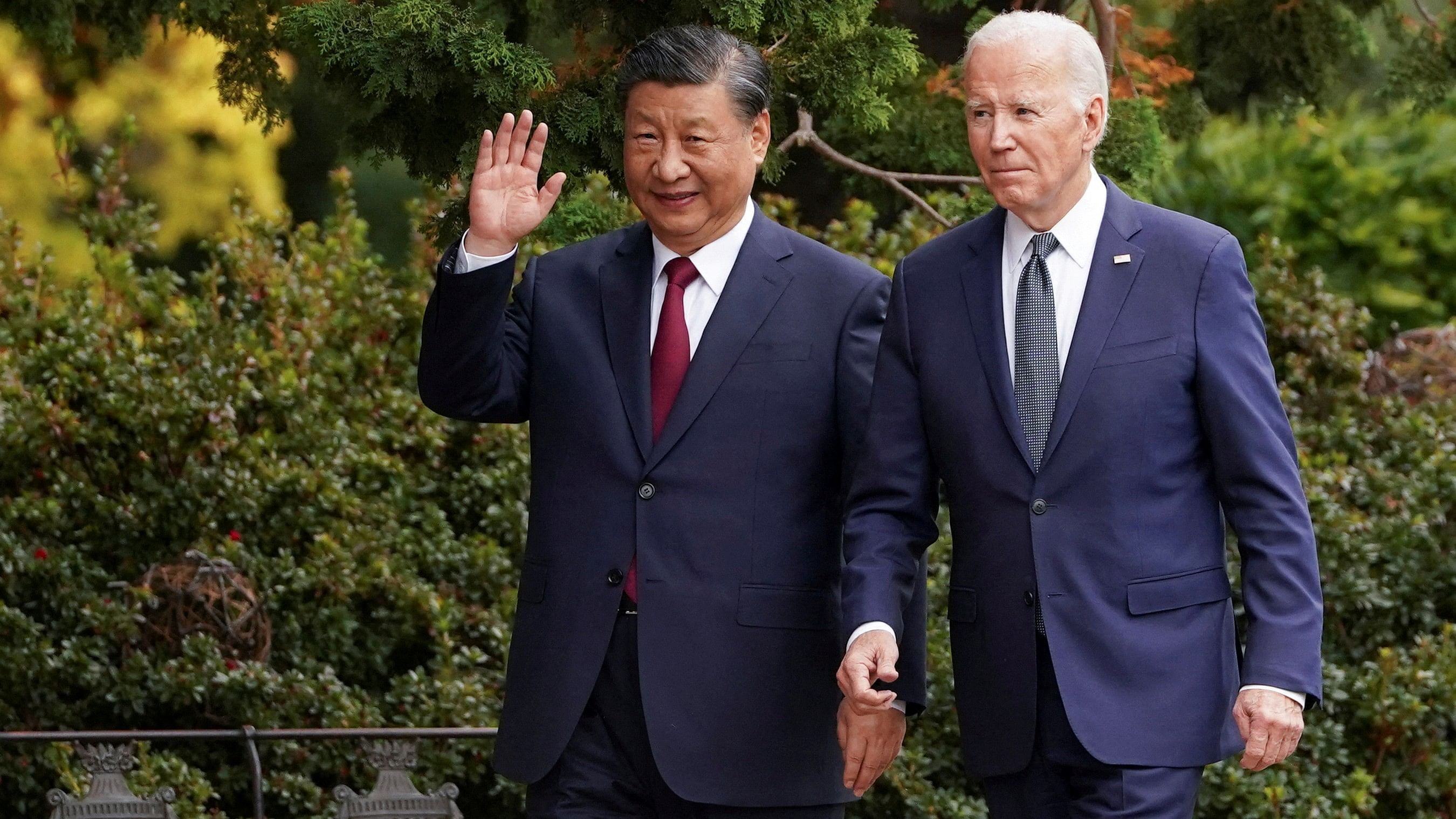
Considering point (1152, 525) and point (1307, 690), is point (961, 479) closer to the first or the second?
point (1152, 525)

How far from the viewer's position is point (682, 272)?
321 centimetres

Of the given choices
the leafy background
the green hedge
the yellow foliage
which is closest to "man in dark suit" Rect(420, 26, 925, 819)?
the leafy background

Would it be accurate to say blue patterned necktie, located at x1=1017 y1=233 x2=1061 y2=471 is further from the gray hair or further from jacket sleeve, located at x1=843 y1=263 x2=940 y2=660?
the gray hair

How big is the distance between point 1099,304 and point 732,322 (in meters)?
0.66

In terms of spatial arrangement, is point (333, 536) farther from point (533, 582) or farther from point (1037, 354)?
point (1037, 354)

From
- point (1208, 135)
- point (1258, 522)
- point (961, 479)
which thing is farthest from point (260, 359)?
point (1208, 135)

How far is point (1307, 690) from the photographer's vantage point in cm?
262

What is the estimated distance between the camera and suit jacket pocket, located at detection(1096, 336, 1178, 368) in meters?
2.78

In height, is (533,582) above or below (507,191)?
below

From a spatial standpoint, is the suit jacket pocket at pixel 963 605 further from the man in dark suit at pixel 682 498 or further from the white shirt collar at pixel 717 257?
the white shirt collar at pixel 717 257

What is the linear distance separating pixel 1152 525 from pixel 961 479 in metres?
0.32

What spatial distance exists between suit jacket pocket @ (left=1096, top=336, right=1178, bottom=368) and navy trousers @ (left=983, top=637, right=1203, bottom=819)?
1.48 ft

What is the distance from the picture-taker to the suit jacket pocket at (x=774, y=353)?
10.3 ft

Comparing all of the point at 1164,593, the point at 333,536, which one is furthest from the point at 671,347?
the point at 333,536
